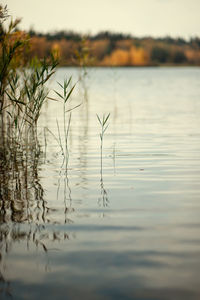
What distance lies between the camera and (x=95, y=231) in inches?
142

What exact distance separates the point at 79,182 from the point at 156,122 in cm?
649

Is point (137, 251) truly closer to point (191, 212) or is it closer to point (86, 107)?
point (191, 212)

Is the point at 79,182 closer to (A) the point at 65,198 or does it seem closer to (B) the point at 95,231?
(A) the point at 65,198

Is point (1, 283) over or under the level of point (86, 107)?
under

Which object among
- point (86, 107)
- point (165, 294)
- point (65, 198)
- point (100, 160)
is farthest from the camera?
point (86, 107)

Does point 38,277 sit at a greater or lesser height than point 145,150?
lesser

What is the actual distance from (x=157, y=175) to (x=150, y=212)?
5.08 feet

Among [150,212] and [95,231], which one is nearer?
[95,231]

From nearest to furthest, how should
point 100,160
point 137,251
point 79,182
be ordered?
point 137,251 < point 79,182 < point 100,160

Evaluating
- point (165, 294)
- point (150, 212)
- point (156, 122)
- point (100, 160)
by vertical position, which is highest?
point (156, 122)

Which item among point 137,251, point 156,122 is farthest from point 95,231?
point 156,122

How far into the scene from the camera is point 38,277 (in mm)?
2812

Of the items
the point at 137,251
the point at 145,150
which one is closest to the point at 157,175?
the point at 145,150

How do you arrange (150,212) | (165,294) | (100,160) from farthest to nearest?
(100,160) < (150,212) < (165,294)
